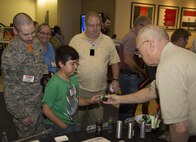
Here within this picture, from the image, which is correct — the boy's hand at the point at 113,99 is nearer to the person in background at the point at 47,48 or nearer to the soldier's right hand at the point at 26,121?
the soldier's right hand at the point at 26,121

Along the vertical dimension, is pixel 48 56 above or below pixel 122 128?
above

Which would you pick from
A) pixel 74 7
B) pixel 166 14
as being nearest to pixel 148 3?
pixel 166 14

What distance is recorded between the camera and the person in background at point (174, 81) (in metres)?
1.20

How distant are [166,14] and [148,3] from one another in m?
0.69

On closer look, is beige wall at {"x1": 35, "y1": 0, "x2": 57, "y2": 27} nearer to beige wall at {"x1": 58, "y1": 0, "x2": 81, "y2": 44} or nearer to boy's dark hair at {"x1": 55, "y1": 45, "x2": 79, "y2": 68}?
beige wall at {"x1": 58, "y1": 0, "x2": 81, "y2": 44}

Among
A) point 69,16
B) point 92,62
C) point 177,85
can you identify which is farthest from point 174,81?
point 69,16

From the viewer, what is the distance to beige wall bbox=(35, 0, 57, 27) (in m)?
8.55

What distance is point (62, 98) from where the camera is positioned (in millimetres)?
1896

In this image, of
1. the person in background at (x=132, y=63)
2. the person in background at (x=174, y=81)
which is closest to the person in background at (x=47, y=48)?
the person in background at (x=132, y=63)

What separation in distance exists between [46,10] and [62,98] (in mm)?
8072

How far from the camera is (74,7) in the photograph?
26.7ft

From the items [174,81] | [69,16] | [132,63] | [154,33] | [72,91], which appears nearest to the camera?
[174,81]

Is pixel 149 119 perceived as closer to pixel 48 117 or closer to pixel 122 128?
pixel 122 128

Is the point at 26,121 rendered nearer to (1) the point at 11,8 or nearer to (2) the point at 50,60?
(2) the point at 50,60
